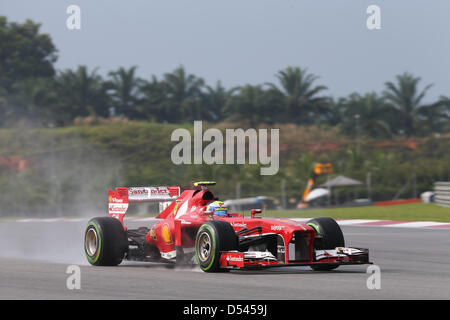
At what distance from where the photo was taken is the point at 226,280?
8.62m

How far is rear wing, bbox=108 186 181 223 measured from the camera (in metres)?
11.6

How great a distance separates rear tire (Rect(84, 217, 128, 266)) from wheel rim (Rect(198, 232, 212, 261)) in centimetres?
168

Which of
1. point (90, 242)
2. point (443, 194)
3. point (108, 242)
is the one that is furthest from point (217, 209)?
point (443, 194)

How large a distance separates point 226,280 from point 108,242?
2.72m

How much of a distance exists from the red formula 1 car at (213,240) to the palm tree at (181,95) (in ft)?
195

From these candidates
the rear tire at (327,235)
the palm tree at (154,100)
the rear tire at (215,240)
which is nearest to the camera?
the rear tire at (215,240)

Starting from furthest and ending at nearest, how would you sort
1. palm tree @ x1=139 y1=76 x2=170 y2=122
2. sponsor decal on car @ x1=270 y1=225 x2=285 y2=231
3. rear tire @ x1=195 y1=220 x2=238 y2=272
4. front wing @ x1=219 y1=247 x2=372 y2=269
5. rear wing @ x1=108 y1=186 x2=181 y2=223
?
palm tree @ x1=139 y1=76 x2=170 y2=122, rear wing @ x1=108 y1=186 x2=181 y2=223, sponsor decal on car @ x1=270 y1=225 x2=285 y2=231, rear tire @ x1=195 y1=220 x2=238 y2=272, front wing @ x1=219 y1=247 x2=372 y2=269

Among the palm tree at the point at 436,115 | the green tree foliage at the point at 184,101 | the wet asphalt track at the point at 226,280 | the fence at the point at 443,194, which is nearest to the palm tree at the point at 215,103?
the green tree foliage at the point at 184,101

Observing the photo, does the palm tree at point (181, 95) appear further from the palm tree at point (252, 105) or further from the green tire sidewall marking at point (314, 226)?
the green tire sidewall marking at point (314, 226)

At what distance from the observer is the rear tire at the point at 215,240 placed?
9.16 m

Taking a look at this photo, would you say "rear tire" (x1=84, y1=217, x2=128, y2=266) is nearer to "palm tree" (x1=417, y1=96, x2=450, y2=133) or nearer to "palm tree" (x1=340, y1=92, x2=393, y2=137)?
"palm tree" (x1=340, y1=92, x2=393, y2=137)

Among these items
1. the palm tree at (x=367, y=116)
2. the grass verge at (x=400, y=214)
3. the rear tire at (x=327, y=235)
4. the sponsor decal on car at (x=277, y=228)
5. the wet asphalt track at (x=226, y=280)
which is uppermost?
the palm tree at (x=367, y=116)

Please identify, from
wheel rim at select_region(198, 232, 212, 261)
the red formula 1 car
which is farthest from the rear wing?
wheel rim at select_region(198, 232, 212, 261)
